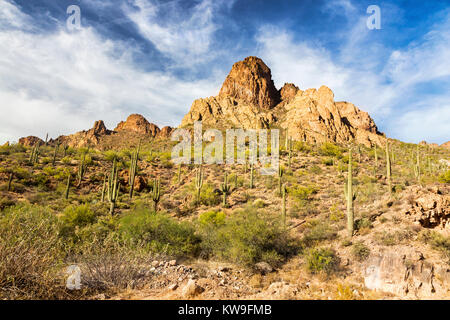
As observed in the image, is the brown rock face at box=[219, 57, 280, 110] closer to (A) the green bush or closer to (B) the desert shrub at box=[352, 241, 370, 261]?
(A) the green bush

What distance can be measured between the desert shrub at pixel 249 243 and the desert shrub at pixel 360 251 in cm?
245

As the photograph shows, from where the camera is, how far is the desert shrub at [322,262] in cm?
783

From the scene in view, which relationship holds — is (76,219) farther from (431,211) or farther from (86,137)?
(86,137)

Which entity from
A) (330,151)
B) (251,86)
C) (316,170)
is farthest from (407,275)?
(251,86)

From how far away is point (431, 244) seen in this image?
8016 millimetres

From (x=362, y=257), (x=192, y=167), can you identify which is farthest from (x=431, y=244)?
(x=192, y=167)

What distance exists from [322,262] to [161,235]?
6690 millimetres

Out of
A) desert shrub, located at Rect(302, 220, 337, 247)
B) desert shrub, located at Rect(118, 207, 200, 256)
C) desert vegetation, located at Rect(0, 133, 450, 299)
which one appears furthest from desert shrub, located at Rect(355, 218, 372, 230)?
desert shrub, located at Rect(118, 207, 200, 256)

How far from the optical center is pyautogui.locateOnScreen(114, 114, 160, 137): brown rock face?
112875 millimetres

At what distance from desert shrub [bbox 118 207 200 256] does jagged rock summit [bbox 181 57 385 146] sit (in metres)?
55.6
